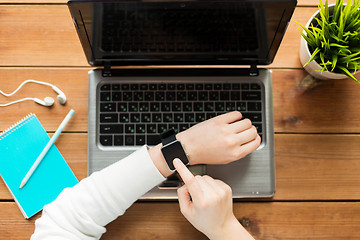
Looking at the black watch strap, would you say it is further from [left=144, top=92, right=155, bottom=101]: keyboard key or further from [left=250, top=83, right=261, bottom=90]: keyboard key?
[left=250, top=83, right=261, bottom=90]: keyboard key

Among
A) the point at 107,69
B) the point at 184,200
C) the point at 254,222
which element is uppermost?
the point at 107,69

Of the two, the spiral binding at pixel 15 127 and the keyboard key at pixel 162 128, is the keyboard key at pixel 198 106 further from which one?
the spiral binding at pixel 15 127

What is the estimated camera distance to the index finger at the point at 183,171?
69cm

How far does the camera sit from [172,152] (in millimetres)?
725

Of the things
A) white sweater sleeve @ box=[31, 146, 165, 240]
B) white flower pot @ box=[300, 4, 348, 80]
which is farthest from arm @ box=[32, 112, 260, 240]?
white flower pot @ box=[300, 4, 348, 80]

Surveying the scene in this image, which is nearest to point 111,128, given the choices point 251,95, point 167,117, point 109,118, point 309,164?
point 109,118

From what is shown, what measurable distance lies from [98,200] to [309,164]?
496 millimetres

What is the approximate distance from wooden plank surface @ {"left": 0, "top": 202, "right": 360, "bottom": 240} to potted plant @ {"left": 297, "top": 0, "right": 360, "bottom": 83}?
1.07ft

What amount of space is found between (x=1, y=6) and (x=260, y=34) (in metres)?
0.64

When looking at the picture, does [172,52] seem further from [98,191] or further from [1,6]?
[1,6]

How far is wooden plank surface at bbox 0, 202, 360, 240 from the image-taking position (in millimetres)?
789

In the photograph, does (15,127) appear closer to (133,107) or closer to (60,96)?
(60,96)

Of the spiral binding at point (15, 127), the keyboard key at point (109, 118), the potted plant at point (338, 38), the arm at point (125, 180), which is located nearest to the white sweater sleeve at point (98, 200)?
the arm at point (125, 180)

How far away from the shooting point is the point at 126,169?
0.72 m
